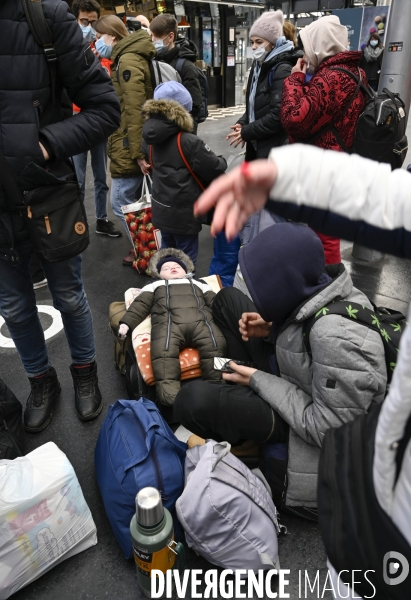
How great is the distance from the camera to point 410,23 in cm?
364

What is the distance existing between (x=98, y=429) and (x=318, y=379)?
1.27m

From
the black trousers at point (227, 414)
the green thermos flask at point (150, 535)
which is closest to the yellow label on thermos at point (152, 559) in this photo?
the green thermos flask at point (150, 535)

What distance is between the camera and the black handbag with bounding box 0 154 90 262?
1.81 metres

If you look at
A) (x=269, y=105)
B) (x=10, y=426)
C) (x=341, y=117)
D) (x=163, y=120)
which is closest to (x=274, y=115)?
(x=269, y=105)

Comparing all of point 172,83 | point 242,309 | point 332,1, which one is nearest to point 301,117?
point 172,83

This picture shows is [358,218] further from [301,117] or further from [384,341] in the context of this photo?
[301,117]

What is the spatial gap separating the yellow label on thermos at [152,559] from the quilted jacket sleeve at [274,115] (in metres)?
2.76

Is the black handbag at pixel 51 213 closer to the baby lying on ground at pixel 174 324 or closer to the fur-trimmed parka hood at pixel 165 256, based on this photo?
the baby lying on ground at pixel 174 324

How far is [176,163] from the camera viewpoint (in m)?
3.13

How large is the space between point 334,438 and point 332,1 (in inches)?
857

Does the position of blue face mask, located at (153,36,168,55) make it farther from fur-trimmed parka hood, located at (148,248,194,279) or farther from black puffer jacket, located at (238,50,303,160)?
fur-trimmed parka hood, located at (148,248,194,279)

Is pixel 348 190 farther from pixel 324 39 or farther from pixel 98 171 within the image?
pixel 98 171

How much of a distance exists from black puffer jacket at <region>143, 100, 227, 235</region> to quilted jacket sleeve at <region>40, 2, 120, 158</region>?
1.00 meters

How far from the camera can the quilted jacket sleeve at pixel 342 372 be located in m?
1.47
